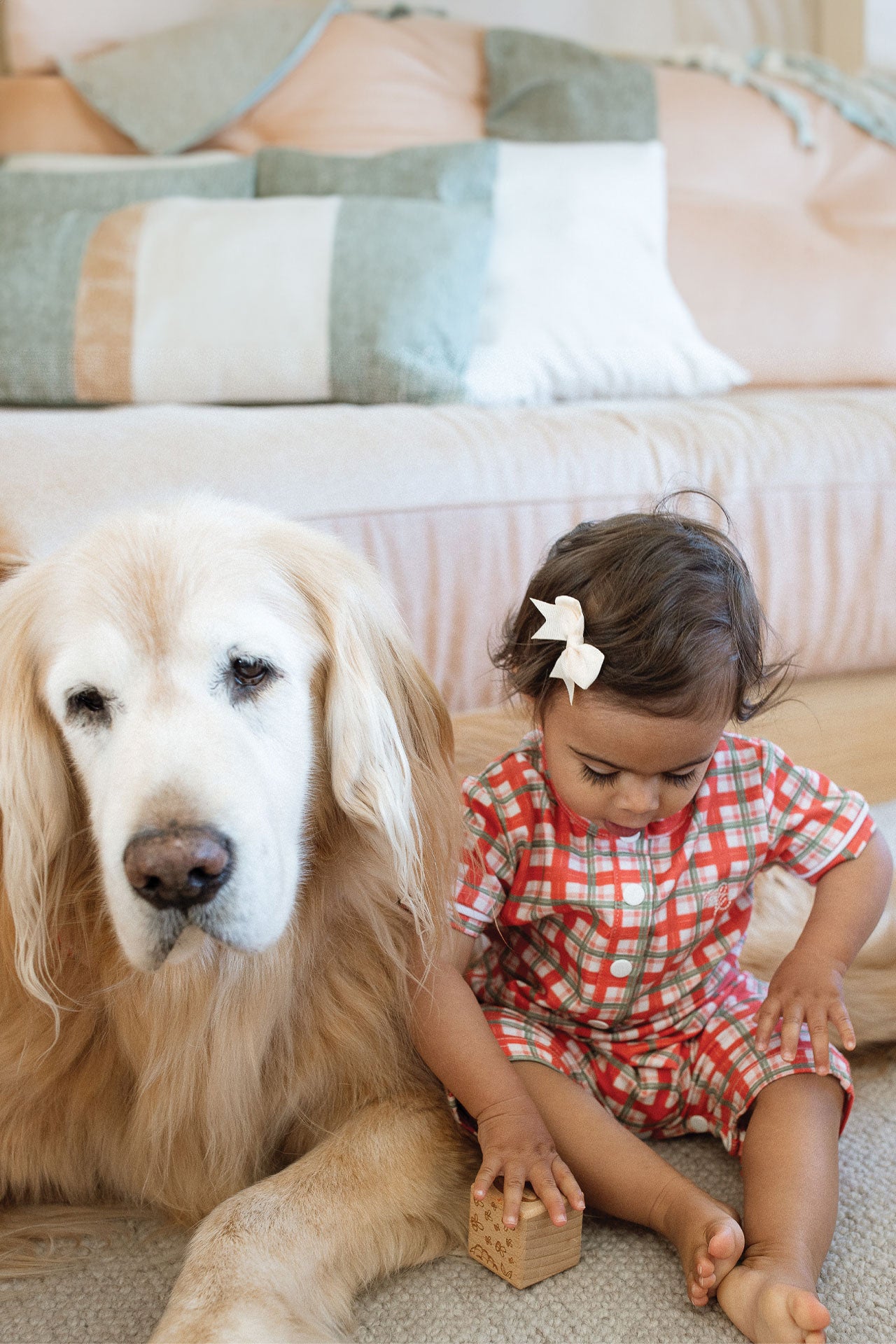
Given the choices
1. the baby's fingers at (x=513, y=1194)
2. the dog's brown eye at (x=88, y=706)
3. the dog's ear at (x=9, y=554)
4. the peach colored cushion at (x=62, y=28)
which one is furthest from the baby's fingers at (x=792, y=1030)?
the peach colored cushion at (x=62, y=28)

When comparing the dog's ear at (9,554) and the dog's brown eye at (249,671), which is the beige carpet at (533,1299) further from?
the dog's ear at (9,554)

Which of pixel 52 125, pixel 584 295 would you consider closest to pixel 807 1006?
pixel 584 295

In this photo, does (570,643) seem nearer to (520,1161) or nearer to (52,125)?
(520,1161)

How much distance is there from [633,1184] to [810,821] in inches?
14.7

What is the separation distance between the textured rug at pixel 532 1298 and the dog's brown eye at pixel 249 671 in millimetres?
495

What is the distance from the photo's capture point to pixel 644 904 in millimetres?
1129

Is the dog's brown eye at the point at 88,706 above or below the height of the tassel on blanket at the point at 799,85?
below

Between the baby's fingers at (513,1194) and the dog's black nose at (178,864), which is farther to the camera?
the baby's fingers at (513,1194)

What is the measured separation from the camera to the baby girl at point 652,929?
0.98 meters

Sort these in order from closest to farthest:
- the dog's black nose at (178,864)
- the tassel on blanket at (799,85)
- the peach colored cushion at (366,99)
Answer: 1. the dog's black nose at (178,864)
2. the peach colored cushion at (366,99)
3. the tassel on blanket at (799,85)

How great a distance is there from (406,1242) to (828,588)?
0.99 meters

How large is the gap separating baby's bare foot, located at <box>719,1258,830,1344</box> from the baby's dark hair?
0.43 m

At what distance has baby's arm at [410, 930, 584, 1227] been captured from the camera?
3.12ft

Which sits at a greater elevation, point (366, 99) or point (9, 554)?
point (366, 99)
